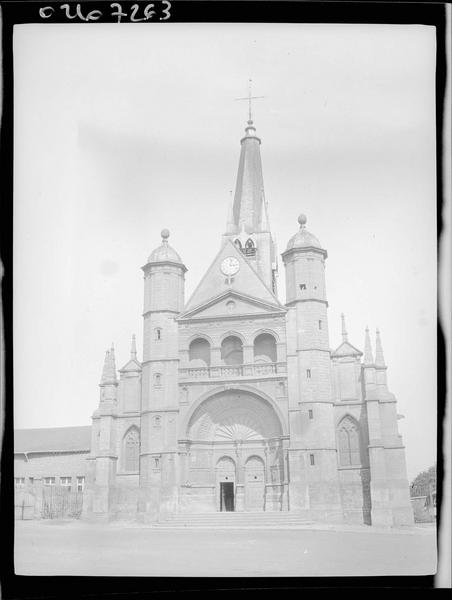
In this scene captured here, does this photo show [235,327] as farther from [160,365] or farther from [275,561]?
[275,561]

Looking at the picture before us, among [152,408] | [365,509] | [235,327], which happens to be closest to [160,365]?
[152,408]

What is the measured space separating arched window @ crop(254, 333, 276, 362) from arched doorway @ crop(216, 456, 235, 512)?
2.50 metres

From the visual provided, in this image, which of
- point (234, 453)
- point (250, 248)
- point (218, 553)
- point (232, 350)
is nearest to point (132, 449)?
point (234, 453)

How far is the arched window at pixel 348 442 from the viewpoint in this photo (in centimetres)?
1535

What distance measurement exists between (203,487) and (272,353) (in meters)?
3.56

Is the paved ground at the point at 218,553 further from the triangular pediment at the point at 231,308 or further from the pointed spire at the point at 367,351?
the triangular pediment at the point at 231,308

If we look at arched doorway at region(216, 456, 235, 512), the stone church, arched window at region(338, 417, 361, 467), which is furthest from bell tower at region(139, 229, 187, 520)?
arched window at region(338, 417, 361, 467)

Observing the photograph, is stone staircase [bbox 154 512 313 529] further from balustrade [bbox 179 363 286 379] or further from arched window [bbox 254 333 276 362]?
arched window [bbox 254 333 276 362]

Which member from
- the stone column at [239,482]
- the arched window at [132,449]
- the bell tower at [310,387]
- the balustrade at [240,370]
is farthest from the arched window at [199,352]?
the arched window at [132,449]

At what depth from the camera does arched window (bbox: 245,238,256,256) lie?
21.1 meters

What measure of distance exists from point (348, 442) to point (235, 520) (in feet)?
10.4

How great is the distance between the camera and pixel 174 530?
46.9 feet

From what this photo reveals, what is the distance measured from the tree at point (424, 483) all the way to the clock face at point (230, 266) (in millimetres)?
6536
